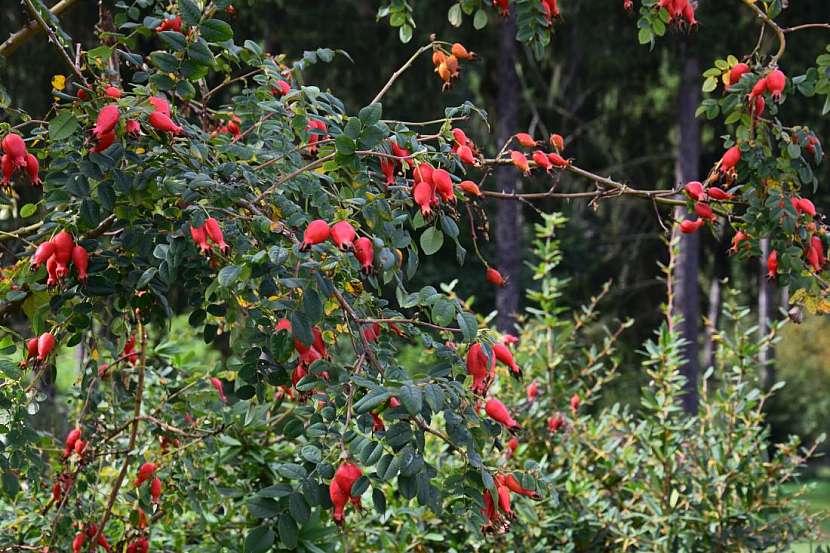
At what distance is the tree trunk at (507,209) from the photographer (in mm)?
9859

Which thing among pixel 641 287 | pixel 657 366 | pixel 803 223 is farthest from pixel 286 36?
pixel 803 223

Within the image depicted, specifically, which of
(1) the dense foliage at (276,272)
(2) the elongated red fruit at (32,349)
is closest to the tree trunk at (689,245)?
(1) the dense foliage at (276,272)

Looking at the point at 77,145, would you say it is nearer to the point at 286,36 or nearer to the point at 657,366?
the point at 657,366

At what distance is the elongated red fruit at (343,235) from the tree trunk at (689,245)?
8454 millimetres

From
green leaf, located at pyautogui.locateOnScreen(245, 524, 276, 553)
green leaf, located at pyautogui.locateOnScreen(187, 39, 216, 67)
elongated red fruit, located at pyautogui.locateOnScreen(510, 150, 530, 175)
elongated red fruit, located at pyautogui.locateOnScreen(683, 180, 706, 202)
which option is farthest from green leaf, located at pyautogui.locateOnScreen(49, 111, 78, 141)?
elongated red fruit, located at pyautogui.locateOnScreen(683, 180, 706, 202)

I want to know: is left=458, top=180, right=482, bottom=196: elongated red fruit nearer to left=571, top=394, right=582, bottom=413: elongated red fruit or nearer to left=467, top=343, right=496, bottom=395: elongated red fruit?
left=467, top=343, right=496, bottom=395: elongated red fruit

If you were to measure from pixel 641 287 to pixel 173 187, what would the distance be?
34.5ft

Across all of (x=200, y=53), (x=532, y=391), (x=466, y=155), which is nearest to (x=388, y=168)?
(x=466, y=155)

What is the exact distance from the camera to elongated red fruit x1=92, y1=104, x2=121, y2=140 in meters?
1.58

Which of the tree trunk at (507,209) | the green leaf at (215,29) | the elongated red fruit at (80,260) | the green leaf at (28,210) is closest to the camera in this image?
the elongated red fruit at (80,260)

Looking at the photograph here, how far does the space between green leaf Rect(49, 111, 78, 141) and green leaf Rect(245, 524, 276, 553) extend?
69 cm

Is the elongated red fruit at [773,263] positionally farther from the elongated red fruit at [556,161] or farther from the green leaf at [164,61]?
the green leaf at [164,61]

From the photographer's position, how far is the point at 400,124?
1.88 meters

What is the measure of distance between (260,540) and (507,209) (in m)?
8.58
